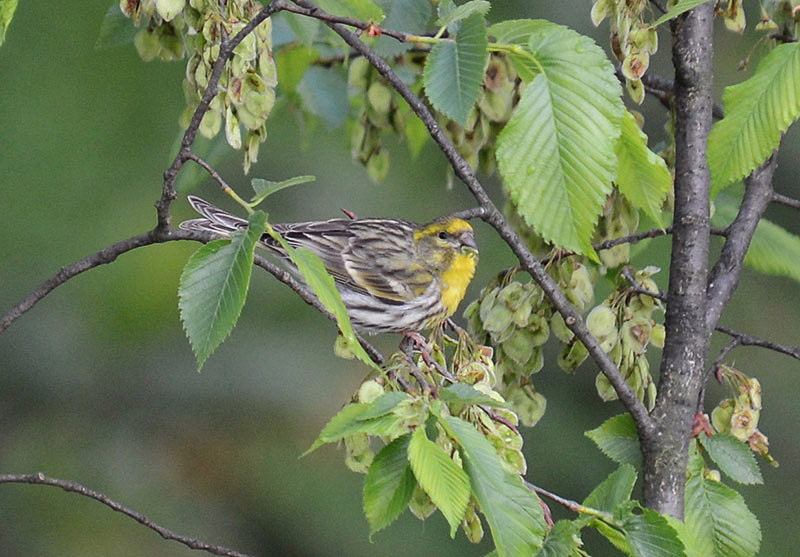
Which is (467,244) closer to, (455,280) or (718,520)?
(455,280)

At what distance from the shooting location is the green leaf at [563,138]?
1.35 m

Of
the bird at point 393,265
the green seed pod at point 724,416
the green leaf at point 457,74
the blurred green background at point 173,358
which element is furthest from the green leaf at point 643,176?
the blurred green background at point 173,358

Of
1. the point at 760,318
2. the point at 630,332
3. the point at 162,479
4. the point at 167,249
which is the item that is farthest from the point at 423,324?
the point at 760,318

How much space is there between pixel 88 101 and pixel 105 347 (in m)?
0.83

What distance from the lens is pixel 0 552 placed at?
3680mm

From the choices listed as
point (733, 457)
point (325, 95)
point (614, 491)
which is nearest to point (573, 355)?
point (733, 457)

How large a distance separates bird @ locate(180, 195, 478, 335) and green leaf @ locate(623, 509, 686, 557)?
1249 mm

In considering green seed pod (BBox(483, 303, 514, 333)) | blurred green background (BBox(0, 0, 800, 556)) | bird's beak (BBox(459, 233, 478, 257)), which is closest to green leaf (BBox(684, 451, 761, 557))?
green seed pod (BBox(483, 303, 514, 333))

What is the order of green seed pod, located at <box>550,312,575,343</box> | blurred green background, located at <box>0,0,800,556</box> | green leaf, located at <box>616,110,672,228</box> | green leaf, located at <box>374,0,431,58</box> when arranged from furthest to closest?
blurred green background, located at <box>0,0,800,556</box>
green leaf, located at <box>374,0,431,58</box>
green seed pod, located at <box>550,312,575,343</box>
green leaf, located at <box>616,110,672,228</box>

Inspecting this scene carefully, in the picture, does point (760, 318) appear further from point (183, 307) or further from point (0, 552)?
point (183, 307)

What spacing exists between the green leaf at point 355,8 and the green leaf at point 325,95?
78 cm

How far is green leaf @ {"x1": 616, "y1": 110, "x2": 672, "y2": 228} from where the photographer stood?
1496mm

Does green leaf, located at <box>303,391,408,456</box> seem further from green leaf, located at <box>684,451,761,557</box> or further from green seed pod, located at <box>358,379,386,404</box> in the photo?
green leaf, located at <box>684,451,761,557</box>

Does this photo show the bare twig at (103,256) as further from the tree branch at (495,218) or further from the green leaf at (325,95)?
the green leaf at (325,95)
